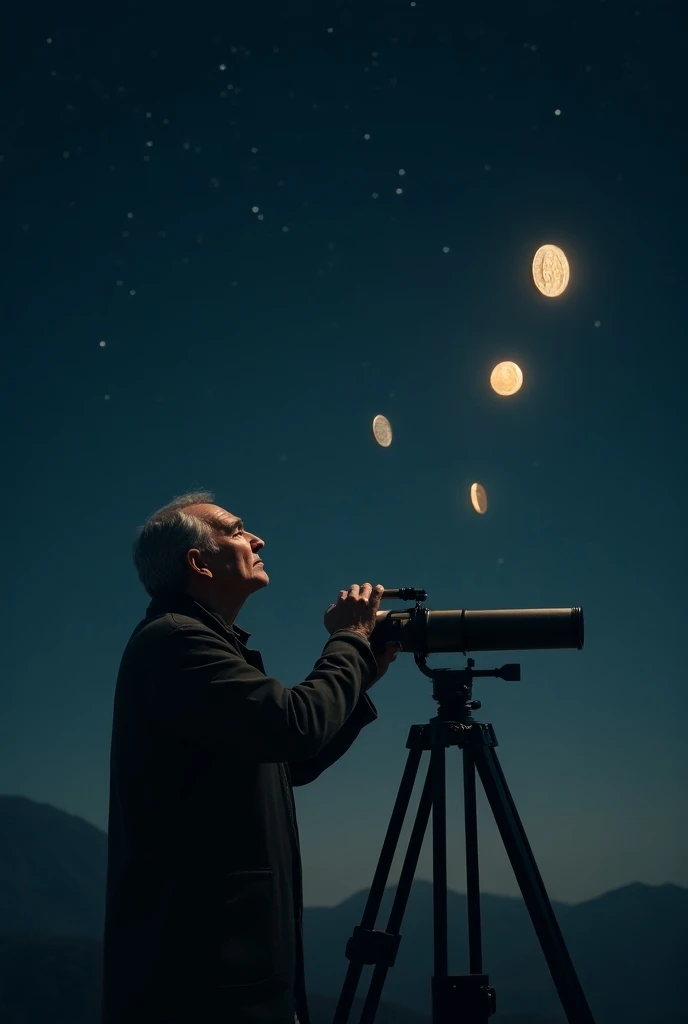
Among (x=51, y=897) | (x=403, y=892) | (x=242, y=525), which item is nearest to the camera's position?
(x=242, y=525)

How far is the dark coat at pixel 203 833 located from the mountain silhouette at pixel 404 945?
546 inches

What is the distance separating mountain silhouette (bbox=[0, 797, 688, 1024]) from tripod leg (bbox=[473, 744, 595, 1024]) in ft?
41.7

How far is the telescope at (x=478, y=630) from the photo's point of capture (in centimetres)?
238

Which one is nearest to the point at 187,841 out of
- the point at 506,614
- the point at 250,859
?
the point at 250,859

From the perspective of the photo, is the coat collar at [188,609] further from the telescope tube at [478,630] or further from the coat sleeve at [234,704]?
the telescope tube at [478,630]

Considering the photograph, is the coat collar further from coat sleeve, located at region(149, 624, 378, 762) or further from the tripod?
the tripod

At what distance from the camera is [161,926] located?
1343 millimetres

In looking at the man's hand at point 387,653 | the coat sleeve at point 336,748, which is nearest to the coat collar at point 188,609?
the coat sleeve at point 336,748

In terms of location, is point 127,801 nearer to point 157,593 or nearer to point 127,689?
point 127,689

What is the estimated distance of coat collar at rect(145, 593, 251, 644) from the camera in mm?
1658

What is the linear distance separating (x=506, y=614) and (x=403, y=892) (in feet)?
3.35

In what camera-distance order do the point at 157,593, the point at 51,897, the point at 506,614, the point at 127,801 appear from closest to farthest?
the point at 127,801
the point at 157,593
the point at 506,614
the point at 51,897

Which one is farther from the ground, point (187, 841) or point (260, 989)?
point (187, 841)

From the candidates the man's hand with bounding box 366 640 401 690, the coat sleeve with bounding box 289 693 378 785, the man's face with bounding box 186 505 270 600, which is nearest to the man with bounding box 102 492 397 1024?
the man's face with bounding box 186 505 270 600
